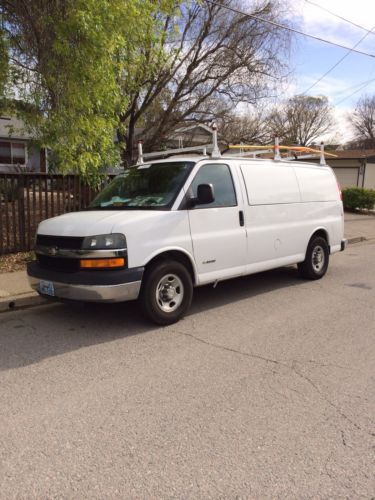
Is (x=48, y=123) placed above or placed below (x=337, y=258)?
above

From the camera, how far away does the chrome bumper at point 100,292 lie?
4.91 m

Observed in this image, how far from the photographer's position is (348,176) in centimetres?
3222

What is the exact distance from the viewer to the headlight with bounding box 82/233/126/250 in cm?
494

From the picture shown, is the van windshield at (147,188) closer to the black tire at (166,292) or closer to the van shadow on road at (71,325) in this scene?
the black tire at (166,292)

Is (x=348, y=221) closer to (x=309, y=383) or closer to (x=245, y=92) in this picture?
(x=245, y=92)

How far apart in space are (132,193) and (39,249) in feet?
4.55

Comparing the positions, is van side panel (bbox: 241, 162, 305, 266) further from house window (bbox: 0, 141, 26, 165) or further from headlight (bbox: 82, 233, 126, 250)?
house window (bbox: 0, 141, 26, 165)

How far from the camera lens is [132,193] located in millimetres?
6082

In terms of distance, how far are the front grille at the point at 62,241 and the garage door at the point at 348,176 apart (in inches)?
1159

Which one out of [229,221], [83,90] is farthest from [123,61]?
[229,221]

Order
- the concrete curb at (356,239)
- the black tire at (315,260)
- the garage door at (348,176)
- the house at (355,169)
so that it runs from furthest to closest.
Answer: the garage door at (348,176)
the house at (355,169)
the concrete curb at (356,239)
the black tire at (315,260)

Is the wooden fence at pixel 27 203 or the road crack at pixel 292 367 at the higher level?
the wooden fence at pixel 27 203

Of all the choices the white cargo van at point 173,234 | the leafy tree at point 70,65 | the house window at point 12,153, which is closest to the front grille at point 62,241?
the white cargo van at point 173,234

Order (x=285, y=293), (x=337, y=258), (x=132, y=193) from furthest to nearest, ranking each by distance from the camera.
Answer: (x=337, y=258) < (x=285, y=293) < (x=132, y=193)
